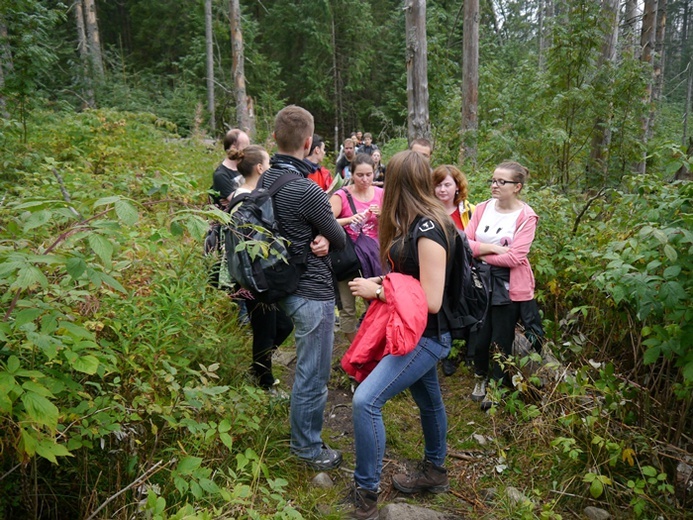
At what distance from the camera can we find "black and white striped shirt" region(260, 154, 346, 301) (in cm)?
307

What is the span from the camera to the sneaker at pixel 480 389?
4.42 metres

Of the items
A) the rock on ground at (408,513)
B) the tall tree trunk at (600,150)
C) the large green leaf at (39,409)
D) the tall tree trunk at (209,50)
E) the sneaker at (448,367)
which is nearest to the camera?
the large green leaf at (39,409)

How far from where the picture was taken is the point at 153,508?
6.91 feet

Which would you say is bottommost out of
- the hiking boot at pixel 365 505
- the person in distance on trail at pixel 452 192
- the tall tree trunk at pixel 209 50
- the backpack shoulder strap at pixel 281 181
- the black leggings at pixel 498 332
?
the hiking boot at pixel 365 505

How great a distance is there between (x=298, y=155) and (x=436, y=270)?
117cm

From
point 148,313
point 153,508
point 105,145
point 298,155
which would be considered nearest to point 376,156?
point 105,145

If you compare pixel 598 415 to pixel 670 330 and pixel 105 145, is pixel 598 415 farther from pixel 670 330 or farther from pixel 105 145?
pixel 105 145

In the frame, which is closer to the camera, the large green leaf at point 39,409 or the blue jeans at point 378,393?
the large green leaf at point 39,409

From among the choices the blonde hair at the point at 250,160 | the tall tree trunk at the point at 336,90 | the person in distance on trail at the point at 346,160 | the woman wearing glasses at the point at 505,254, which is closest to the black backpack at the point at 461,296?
the woman wearing glasses at the point at 505,254

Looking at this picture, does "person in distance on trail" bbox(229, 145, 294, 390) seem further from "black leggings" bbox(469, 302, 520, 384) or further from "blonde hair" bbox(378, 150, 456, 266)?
"black leggings" bbox(469, 302, 520, 384)

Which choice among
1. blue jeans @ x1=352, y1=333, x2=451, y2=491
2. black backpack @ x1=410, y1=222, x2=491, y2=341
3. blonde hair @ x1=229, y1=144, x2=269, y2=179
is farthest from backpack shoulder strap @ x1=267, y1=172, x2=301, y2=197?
blonde hair @ x1=229, y1=144, x2=269, y2=179

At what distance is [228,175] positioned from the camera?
5328mm

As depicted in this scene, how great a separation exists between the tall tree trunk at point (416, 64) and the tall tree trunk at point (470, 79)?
183 centimetres

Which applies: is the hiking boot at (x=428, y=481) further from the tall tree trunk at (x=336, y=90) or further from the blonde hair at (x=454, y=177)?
the tall tree trunk at (x=336, y=90)
